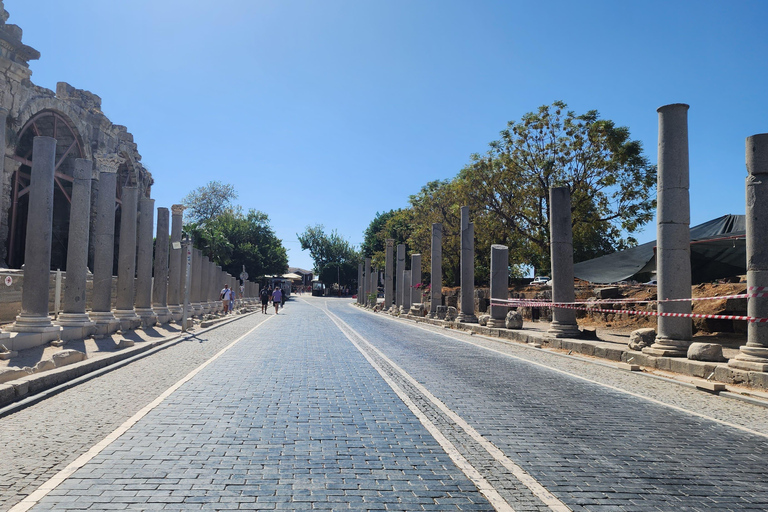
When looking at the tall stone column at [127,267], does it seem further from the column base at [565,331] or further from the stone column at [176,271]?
the column base at [565,331]

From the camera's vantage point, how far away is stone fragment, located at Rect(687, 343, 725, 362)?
10.6 m

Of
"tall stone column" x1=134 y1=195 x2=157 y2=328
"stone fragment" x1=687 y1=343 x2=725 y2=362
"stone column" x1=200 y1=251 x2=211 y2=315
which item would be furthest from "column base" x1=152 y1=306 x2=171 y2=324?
"stone fragment" x1=687 y1=343 x2=725 y2=362

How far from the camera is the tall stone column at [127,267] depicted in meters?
17.9

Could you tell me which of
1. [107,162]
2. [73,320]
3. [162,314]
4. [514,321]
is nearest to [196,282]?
[162,314]

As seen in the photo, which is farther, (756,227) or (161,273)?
(161,273)

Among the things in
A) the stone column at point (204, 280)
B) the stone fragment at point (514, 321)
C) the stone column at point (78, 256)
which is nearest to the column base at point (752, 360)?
the stone fragment at point (514, 321)

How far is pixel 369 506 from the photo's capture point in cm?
386

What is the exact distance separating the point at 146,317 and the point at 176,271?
595 centimetres

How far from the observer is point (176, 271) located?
25.8 metres

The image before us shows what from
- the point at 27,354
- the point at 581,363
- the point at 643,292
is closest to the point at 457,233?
the point at 643,292

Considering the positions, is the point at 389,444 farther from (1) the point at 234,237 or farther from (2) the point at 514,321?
(1) the point at 234,237

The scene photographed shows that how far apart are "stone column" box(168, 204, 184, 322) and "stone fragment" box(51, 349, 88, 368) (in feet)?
45.8

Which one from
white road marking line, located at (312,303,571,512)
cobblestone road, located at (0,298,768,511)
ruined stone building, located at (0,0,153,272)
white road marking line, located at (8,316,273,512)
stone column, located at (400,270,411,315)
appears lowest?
white road marking line, located at (8,316,273,512)

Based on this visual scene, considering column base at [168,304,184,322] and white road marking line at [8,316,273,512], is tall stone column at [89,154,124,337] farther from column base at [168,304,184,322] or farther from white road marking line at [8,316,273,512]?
white road marking line at [8,316,273,512]
